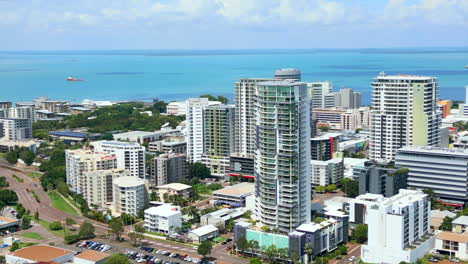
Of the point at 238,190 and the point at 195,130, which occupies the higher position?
the point at 195,130

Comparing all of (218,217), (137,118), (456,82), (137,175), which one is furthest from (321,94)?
(456,82)

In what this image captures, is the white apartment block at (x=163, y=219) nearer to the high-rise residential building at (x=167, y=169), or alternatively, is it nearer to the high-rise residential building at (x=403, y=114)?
the high-rise residential building at (x=167, y=169)

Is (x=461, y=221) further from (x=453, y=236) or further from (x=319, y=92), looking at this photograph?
(x=319, y=92)

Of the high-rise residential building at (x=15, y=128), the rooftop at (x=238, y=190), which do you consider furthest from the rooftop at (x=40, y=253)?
the high-rise residential building at (x=15, y=128)

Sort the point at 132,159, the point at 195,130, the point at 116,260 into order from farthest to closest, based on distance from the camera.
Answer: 1. the point at 195,130
2. the point at 132,159
3. the point at 116,260

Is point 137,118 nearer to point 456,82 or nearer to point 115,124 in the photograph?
point 115,124

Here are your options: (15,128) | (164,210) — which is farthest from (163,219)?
(15,128)
